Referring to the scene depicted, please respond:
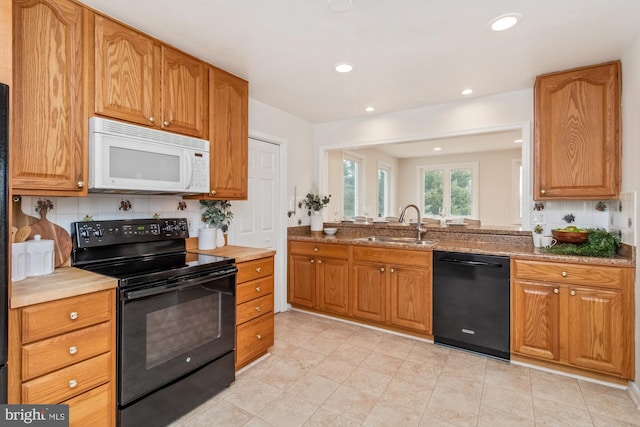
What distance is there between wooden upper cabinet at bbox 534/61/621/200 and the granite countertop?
1.59 ft

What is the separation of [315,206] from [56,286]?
283cm

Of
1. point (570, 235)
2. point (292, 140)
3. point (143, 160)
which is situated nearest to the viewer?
point (143, 160)

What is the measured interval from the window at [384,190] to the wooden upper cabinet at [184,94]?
5094mm

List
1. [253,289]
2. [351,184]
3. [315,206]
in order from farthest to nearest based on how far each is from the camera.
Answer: [351,184] < [315,206] < [253,289]

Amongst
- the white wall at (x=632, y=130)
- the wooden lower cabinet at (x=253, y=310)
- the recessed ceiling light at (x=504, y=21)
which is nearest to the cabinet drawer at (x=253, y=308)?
the wooden lower cabinet at (x=253, y=310)

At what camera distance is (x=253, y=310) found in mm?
2428

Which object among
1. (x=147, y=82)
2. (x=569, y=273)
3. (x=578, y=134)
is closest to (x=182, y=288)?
(x=147, y=82)

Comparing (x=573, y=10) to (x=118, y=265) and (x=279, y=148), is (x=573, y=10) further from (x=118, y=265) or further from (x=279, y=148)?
(x=118, y=265)

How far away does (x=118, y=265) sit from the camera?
6.49ft

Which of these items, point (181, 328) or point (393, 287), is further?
point (393, 287)

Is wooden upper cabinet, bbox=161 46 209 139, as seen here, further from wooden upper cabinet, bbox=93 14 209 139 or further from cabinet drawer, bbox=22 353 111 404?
cabinet drawer, bbox=22 353 111 404

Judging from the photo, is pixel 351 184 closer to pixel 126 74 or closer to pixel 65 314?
pixel 126 74

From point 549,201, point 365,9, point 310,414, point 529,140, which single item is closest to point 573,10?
point 365,9

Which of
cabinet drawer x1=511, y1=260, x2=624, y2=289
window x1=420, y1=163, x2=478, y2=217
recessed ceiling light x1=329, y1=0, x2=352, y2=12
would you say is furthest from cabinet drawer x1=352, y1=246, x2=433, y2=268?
window x1=420, y1=163, x2=478, y2=217
